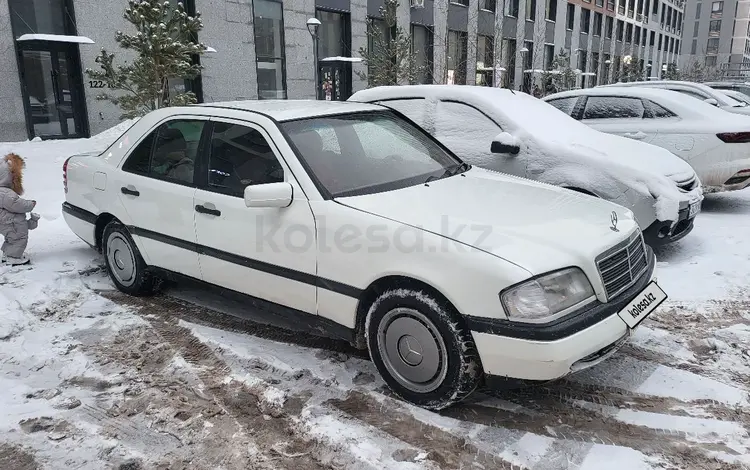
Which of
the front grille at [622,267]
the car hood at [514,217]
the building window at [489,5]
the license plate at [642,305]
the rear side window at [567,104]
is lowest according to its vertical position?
the license plate at [642,305]

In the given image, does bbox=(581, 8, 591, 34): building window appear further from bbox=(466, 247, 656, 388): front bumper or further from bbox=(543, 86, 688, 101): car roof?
bbox=(466, 247, 656, 388): front bumper

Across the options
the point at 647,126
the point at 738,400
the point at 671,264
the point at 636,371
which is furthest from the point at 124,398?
the point at 647,126

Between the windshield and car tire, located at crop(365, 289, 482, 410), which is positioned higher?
the windshield

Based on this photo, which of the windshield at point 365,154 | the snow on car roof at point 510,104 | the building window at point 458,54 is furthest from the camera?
the building window at point 458,54

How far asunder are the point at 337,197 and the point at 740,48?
110433mm

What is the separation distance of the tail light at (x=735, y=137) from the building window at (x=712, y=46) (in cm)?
9824

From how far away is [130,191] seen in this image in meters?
4.46

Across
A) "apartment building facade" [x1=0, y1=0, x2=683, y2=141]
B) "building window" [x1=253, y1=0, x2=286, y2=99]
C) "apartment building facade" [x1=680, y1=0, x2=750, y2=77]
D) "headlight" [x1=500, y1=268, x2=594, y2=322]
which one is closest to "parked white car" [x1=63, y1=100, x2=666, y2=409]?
"headlight" [x1=500, y1=268, x2=594, y2=322]

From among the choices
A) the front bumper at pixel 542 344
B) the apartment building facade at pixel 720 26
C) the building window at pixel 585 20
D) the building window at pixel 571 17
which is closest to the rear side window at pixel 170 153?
the front bumper at pixel 542 344

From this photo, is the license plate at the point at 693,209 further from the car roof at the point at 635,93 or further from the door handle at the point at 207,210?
the door handle at the point at 207,210

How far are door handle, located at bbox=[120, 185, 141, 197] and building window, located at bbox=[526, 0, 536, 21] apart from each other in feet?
116

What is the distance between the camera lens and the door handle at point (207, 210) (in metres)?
3.78

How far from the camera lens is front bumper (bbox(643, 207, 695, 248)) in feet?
16.6

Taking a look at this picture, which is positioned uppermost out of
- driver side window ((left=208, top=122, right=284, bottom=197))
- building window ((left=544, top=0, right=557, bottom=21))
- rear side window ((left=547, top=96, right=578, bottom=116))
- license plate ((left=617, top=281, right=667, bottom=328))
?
building window ((left=544, top=0, right=557, bottom=21))
